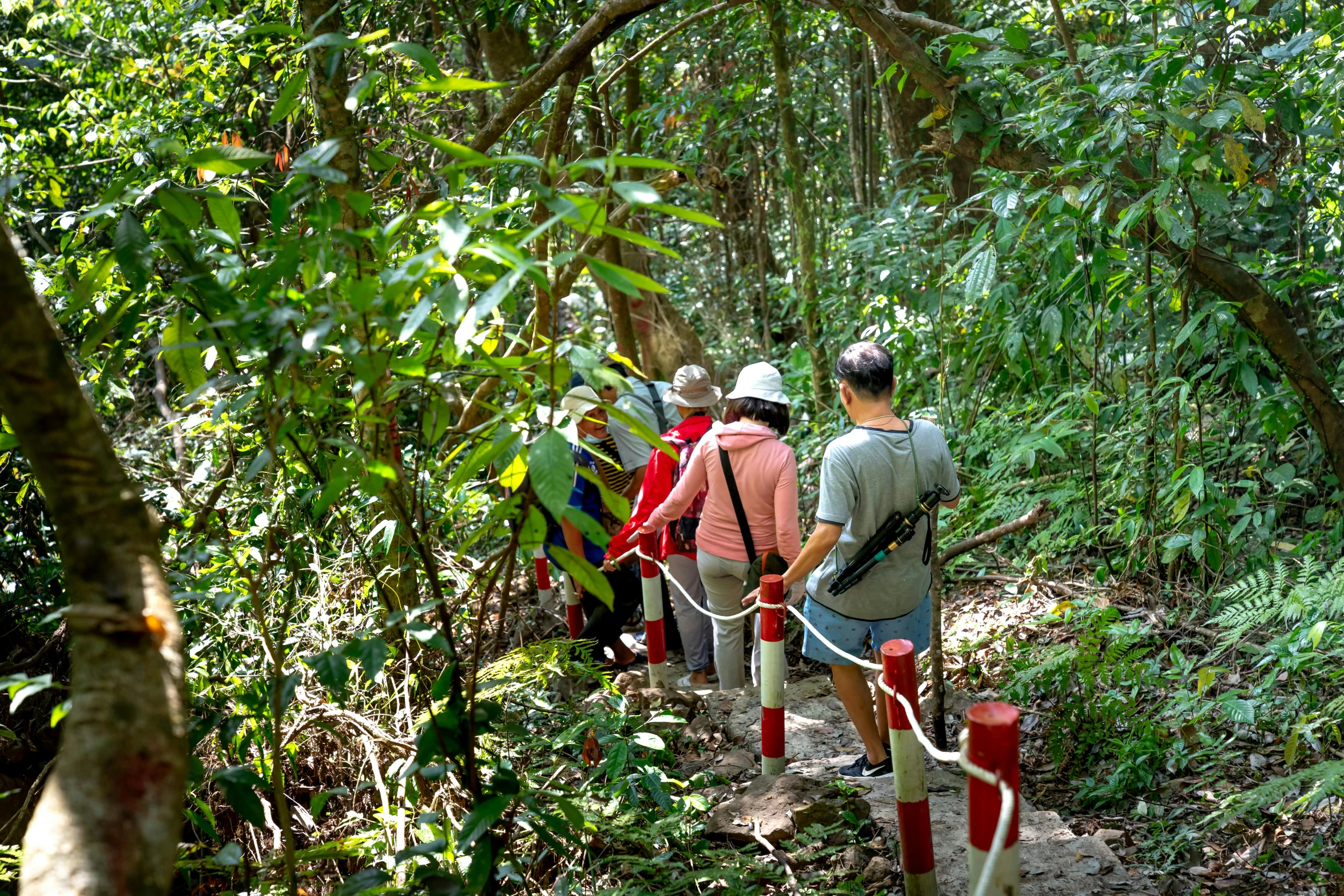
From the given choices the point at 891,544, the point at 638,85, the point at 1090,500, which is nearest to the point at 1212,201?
the point at 1090,500

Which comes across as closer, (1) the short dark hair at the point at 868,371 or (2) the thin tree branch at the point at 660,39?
(1) the short dark hair at the point at 868,371

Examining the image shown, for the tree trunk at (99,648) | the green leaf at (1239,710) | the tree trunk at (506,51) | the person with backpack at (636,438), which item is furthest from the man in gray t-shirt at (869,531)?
the tree trunk at (506,51)

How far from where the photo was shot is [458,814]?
10.6 ft

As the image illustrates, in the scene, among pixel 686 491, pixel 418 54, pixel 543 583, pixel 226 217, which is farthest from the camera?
pixel 543 583

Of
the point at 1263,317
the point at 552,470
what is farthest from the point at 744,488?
the point at 552,470

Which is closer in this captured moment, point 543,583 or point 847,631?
point 847,631

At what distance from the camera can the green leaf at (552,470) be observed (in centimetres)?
172

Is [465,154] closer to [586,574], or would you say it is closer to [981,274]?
[586,574]

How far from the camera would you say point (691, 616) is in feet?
19.3

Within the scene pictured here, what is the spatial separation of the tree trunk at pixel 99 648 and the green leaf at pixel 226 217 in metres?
0.69

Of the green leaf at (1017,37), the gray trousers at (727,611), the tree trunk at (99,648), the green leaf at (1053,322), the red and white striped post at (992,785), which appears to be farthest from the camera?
the green leaf at (1053,322)

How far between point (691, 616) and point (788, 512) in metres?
1.34

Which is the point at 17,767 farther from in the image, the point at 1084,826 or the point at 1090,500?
the point at 1090,500

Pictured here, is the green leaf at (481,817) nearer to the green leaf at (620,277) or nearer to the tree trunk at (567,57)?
the green leaf at (620,277)
